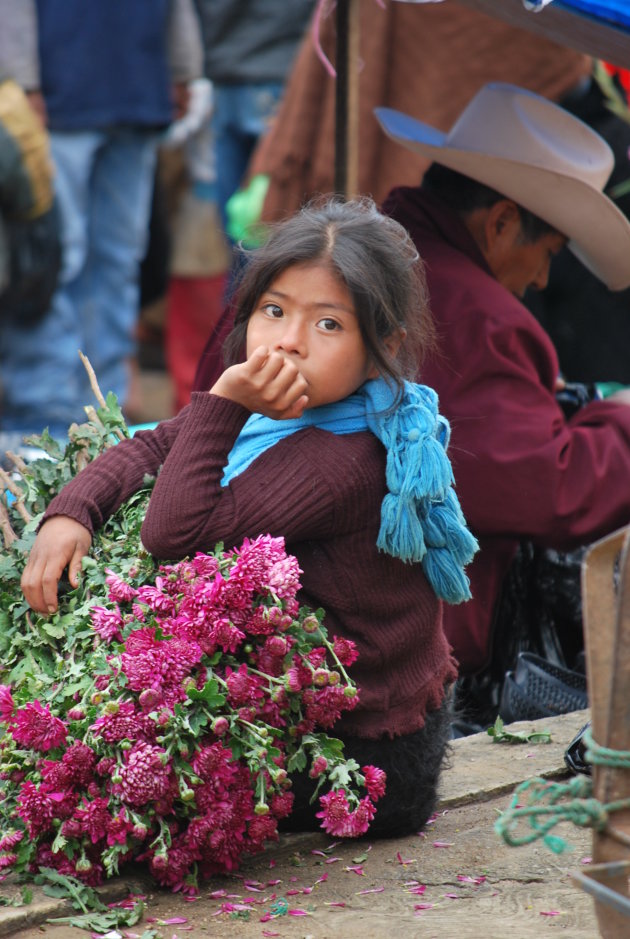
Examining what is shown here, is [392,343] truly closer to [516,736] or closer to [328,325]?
[328,325]

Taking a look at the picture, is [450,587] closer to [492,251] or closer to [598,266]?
[492,251]

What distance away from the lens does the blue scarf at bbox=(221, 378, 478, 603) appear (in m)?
2.35

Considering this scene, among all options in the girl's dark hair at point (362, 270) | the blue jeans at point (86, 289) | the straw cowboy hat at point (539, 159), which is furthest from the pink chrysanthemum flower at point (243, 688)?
the blue jeans at point (86, 289)

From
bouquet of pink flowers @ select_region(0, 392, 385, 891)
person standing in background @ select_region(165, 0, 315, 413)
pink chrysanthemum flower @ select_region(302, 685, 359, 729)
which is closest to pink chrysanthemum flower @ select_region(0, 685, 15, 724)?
bouquet of pink flowers @ select_region(0, 392, 385, 891)

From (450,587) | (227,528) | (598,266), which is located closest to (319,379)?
(227,528)

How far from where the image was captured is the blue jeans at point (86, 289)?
6.22 meters

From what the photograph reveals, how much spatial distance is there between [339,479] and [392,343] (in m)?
0.31

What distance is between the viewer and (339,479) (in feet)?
7.68

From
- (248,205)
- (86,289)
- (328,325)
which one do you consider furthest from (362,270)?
(86,289)

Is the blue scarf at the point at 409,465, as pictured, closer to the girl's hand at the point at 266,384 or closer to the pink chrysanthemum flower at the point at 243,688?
the girl's hand at the point at 266,384

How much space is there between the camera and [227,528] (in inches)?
91.4

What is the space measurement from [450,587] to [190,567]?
503 mm

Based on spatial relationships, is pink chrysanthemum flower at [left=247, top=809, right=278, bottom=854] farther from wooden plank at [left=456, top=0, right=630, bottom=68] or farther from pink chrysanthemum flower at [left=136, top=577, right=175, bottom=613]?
wooden plank at [left=456, top=0, right=630, bottom=68]

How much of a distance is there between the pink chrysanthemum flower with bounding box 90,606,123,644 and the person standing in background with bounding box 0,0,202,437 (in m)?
3.61
